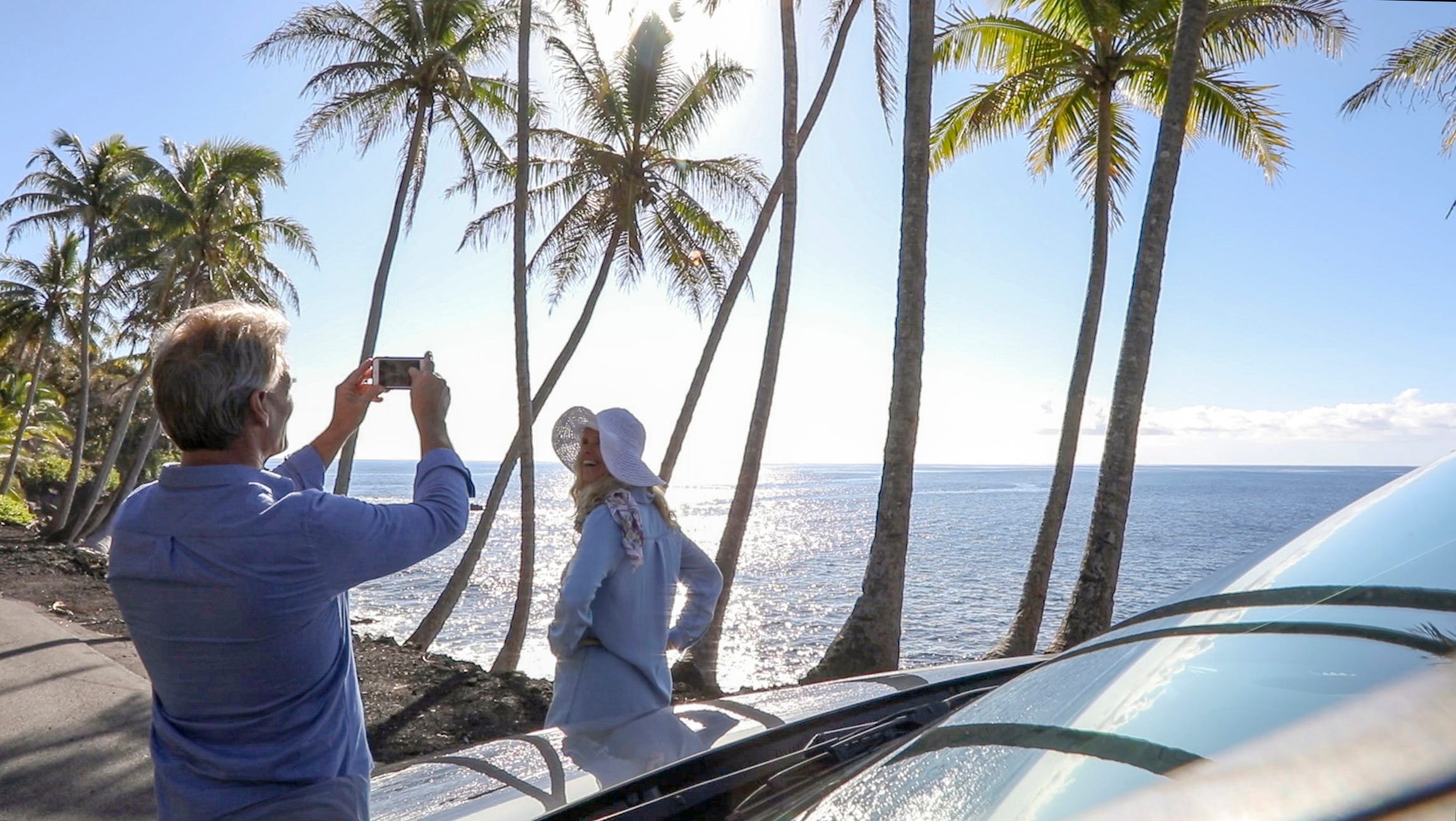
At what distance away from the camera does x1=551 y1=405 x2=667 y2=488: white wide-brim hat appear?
3.38 metres

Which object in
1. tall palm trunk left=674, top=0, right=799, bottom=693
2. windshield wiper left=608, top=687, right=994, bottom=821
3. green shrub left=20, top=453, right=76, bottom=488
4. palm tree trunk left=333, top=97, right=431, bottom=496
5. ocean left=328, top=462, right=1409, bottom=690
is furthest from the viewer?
A: green shrub left=20, top=453, right=76, bottom=488

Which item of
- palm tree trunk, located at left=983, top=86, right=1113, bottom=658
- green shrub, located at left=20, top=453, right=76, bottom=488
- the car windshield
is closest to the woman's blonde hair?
the car windshield

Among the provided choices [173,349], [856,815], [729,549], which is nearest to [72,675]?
[729,549]

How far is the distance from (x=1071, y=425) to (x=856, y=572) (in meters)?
28.6

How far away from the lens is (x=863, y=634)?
8836 mm

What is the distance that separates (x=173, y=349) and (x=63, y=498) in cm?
2885

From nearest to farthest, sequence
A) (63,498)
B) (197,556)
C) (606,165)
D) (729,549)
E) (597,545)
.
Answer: (197,556)
(597,545)
(729,549)
(606,165)
(63,498)

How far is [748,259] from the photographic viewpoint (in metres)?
12.9

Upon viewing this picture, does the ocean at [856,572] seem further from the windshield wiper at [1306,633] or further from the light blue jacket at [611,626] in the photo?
the light blue jacket at [611,626]

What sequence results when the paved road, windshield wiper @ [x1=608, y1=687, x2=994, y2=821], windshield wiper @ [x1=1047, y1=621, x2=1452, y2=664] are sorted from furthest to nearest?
the paved road, windshield wiper @ [x1=608, y1=687, x2=994, y2=821], windshield wiper @ [x1=1047, y1=621, x2=1452, y2=664]

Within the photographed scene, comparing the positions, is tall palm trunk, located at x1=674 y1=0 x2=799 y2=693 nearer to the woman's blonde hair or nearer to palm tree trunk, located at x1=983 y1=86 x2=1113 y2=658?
palm tree trunk, located at x1=983 y1=86 x2=1113 y2=658

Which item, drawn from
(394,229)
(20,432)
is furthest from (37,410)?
(394,229)

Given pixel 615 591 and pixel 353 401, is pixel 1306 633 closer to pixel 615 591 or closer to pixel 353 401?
pixel 353 401

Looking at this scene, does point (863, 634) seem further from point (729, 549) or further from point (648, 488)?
point (648, 488)
